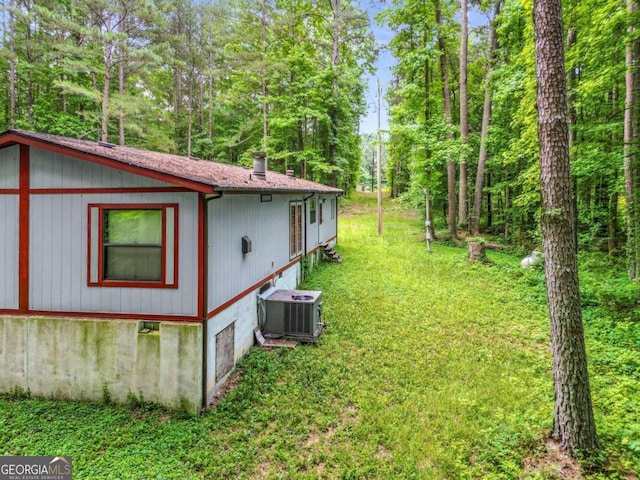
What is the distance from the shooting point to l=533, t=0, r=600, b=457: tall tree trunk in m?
3.66

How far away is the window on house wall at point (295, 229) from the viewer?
9.79 metres

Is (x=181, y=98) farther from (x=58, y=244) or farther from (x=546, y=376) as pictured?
(x=546, y=376)

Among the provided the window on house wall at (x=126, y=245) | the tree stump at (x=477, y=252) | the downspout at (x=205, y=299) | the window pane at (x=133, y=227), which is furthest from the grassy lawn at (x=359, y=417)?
the tree stump at (x=477, y=252)

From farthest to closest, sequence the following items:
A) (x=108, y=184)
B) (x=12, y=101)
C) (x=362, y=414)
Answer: (x=12, y=101) < (x=108, y=184) < (x=362, y=414)

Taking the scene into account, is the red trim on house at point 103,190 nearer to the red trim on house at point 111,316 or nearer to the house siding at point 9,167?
the house siding at point 9,167

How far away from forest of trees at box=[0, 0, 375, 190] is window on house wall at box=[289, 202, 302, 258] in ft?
31.6

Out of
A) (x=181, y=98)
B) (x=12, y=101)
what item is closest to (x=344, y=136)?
(x=181, y=98)

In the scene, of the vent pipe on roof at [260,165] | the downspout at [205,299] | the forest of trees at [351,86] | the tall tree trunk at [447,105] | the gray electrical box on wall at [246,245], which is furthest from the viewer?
the tall tree trunk at [447,105]

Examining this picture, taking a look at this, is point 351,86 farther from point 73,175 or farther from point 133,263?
point 133,263

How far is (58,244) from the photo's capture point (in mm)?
5016

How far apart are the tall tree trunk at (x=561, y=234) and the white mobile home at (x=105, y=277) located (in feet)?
12.5

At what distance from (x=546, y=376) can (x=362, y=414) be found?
3022 millimetres

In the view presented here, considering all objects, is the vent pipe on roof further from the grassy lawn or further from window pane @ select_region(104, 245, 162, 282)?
window pane @ select_region(104, 245, 162, 282)

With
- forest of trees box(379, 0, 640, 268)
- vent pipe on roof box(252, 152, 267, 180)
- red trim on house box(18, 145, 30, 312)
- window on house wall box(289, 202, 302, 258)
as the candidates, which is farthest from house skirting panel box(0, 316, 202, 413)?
forest of trees box(379, 0, 640, 268)
